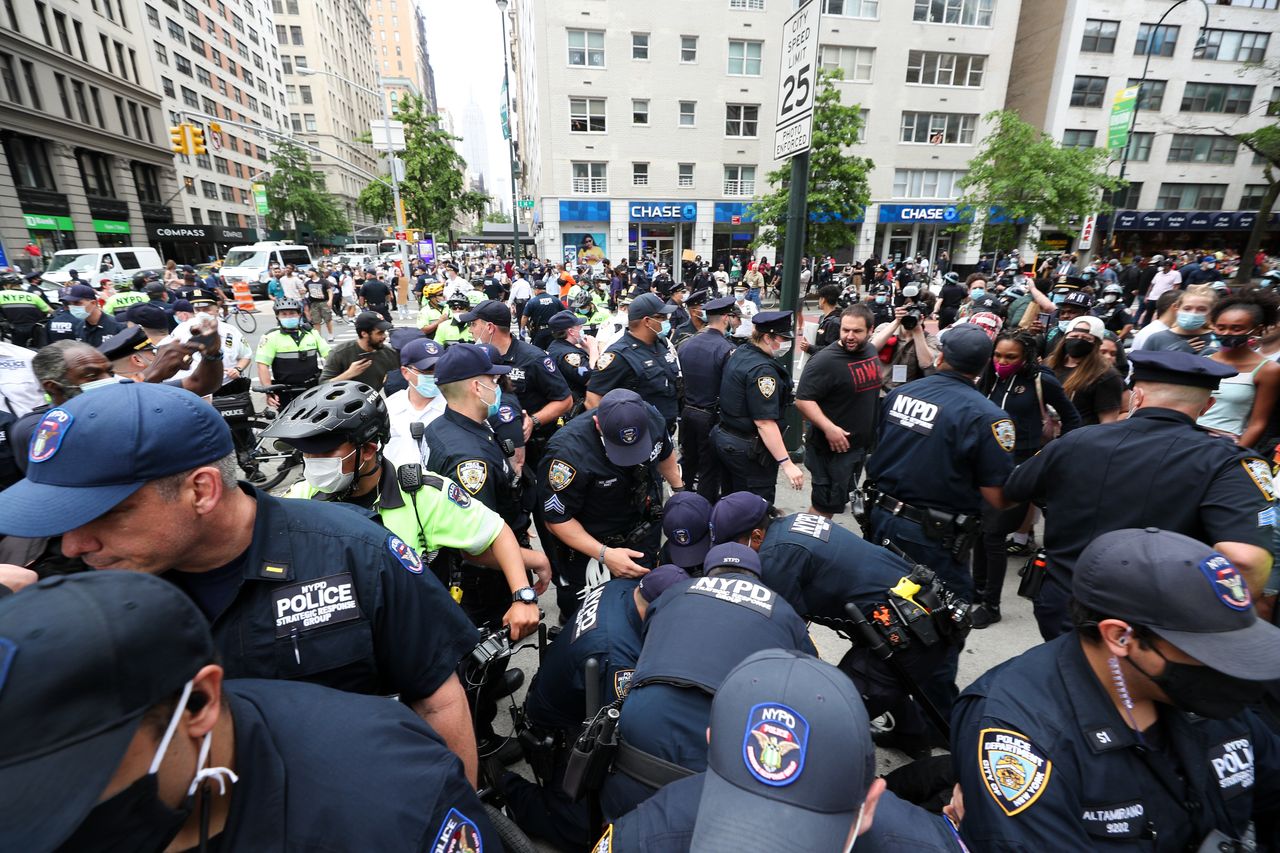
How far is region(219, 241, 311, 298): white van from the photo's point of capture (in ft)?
81.2

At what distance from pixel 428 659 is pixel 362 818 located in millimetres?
718

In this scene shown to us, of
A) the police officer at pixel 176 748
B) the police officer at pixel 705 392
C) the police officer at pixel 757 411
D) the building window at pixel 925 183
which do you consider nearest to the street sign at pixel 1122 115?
the building window at pixel 925 183

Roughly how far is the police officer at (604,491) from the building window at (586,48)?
103ft

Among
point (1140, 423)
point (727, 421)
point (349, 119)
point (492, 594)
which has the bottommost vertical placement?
point (492, 594)

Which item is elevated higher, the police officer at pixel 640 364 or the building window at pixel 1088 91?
the building window at pixel 1088 91

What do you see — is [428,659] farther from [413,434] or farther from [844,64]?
[844,64]

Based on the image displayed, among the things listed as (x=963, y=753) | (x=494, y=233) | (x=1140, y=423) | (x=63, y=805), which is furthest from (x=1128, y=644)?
(x=494, y=233)

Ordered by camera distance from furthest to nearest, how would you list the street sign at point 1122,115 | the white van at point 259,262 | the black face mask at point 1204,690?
the white van at point 259,262
the street sign at point 1122,115
the black face mask at point 1204,690

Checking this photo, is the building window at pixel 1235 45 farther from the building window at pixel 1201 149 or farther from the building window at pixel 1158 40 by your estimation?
the building window at pixel 1201 149

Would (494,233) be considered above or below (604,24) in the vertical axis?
below

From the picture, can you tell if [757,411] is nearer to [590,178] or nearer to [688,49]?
[590,178]

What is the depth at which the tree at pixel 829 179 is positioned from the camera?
19062 millimetres

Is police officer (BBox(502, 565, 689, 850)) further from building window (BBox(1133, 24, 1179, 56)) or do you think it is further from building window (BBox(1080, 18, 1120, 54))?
building window (BBox(1133, 24, 1179, 56))

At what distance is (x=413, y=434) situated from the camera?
365cm
